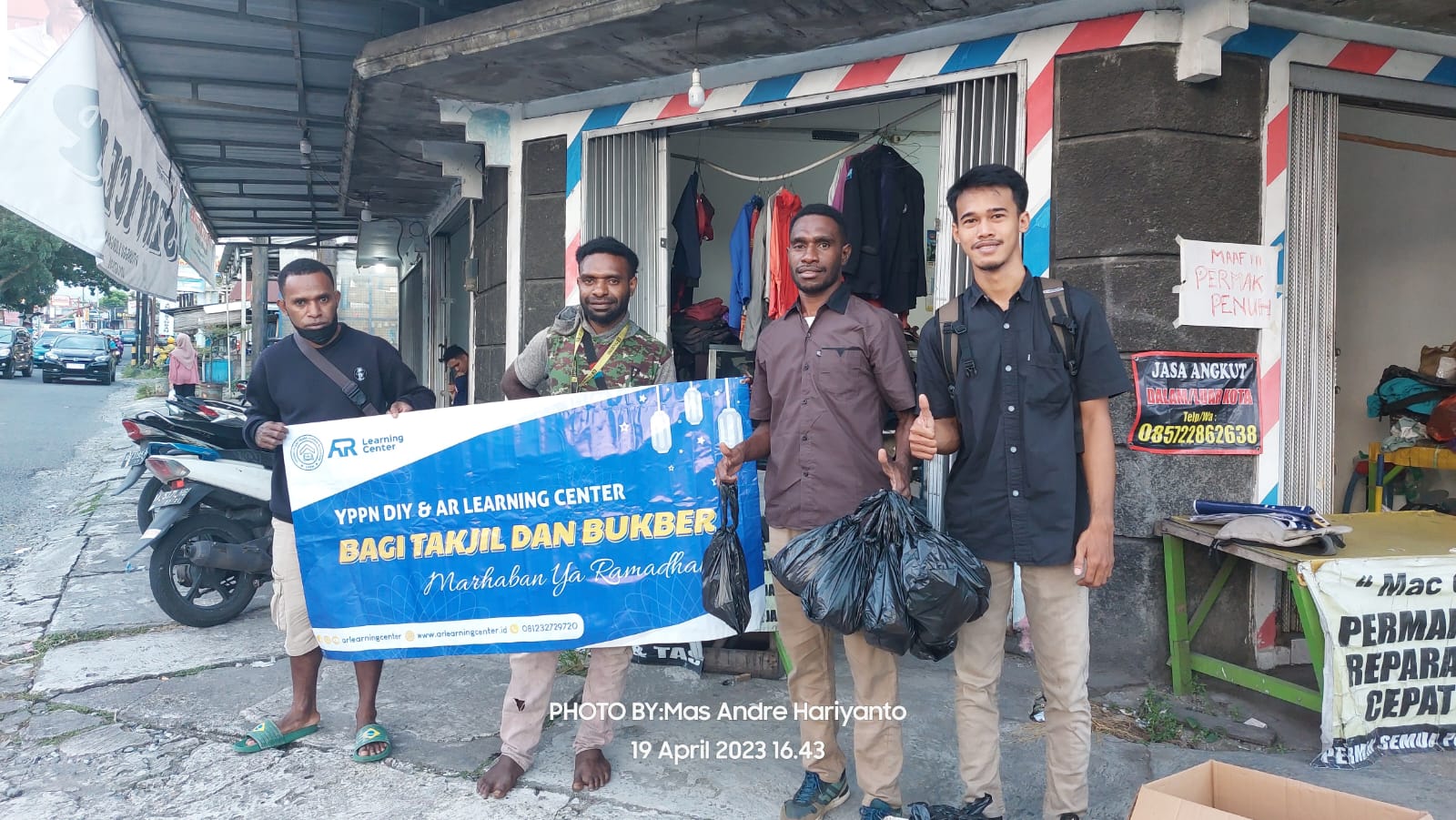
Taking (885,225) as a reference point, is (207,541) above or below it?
below

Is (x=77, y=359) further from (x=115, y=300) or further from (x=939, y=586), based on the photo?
(x=115, y=300)

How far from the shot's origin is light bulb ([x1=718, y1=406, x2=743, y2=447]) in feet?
10.3

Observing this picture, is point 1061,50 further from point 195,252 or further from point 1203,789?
point 195,252

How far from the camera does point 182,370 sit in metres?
15.2

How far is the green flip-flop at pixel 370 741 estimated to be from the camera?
3.29m

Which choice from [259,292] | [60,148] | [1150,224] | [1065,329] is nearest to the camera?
[1065,329]

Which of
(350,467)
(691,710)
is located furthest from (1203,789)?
(350,467)

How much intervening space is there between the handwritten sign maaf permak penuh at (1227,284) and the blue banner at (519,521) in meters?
2.12

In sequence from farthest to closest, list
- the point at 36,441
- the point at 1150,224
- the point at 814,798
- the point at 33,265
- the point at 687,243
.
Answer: the point at 33,265 → the point at 36,441 → the point at 687,243 → the point at 1150,224 → the point at 814,798

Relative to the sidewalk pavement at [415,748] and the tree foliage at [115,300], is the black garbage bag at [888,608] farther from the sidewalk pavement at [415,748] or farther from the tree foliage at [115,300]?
the tree foliage at [115,300]

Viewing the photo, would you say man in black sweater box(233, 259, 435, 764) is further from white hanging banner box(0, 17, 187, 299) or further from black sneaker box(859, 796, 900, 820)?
black sneaker box(859, 796, 900, 820)

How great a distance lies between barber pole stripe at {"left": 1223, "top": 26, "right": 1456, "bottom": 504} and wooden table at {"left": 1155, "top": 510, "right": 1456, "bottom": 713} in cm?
40

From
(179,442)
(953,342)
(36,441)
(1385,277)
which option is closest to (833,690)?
(953,342)

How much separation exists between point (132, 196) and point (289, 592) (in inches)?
129
